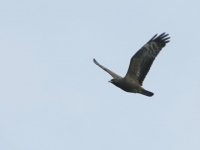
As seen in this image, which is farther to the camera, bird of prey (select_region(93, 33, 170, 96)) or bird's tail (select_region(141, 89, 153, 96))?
bird of prey (select_region(93, 33, 170, 96))

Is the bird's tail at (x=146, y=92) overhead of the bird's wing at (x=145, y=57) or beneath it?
beneath

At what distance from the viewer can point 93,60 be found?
1478cm

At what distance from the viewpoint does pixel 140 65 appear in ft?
41.5

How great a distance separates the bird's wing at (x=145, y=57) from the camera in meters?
12.6

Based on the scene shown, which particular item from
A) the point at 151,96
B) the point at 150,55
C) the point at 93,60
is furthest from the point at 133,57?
the point at 93,60

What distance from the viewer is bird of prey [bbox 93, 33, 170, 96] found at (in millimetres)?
12547

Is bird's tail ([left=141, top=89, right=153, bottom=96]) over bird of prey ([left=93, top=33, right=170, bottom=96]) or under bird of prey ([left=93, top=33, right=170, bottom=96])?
under

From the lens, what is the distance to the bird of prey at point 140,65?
1255 centimetres

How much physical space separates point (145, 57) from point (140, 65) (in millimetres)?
316

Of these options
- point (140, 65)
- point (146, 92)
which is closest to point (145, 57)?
point (140, 65)

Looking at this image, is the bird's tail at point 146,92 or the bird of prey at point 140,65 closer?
the bird's tail at point 146,92

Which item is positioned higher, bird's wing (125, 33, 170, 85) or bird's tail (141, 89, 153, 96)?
bird's wing (125, 33, 170, 85)

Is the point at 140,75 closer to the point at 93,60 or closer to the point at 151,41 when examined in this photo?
the point at 151,41

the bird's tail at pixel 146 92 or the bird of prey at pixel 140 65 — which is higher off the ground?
the bird of prey at pixel 140 65
